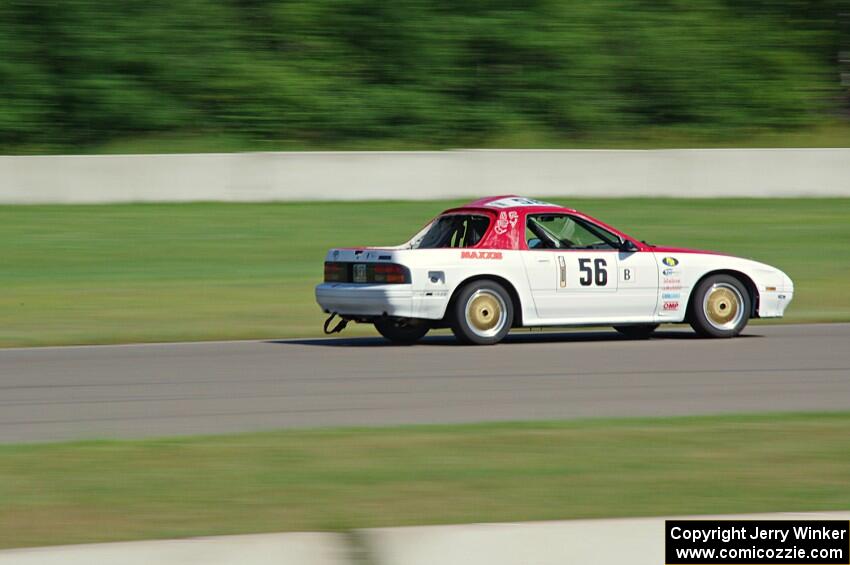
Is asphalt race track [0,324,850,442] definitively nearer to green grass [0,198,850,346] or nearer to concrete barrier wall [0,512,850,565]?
green grass [0,198,850,346]

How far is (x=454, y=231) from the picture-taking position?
517 inches

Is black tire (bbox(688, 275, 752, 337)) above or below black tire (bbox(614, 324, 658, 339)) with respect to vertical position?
above

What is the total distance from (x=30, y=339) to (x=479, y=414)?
6.76 m

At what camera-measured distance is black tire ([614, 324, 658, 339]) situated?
1374 cm

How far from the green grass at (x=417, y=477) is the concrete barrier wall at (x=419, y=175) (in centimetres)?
1482

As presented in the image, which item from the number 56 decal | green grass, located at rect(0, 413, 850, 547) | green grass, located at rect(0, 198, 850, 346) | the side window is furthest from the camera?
green grass, located at rect(0, 198, 850, 346)

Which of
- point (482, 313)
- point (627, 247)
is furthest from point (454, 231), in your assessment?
point (627, 247)

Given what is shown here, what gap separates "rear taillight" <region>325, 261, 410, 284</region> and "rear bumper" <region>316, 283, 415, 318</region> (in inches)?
2.6

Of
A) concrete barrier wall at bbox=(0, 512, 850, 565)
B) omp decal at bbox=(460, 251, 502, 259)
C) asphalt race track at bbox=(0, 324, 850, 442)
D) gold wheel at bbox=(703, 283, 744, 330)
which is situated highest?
omp decal at bbox=(460, 251, 502, 259)

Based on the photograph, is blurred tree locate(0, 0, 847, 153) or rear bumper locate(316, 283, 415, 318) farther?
blurred tree locate(0, 0, 847, 153)

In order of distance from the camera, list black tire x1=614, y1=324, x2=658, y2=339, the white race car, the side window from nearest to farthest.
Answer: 1. the white race car
2. the side window
3. black tire x1=614, y1=324, x2=658, y2=339

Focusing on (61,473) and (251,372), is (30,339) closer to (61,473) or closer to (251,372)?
(251,372)

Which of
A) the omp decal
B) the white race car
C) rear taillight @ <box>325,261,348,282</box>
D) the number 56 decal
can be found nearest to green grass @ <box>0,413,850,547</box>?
the white race car

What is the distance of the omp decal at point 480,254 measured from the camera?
12516 millimetres
